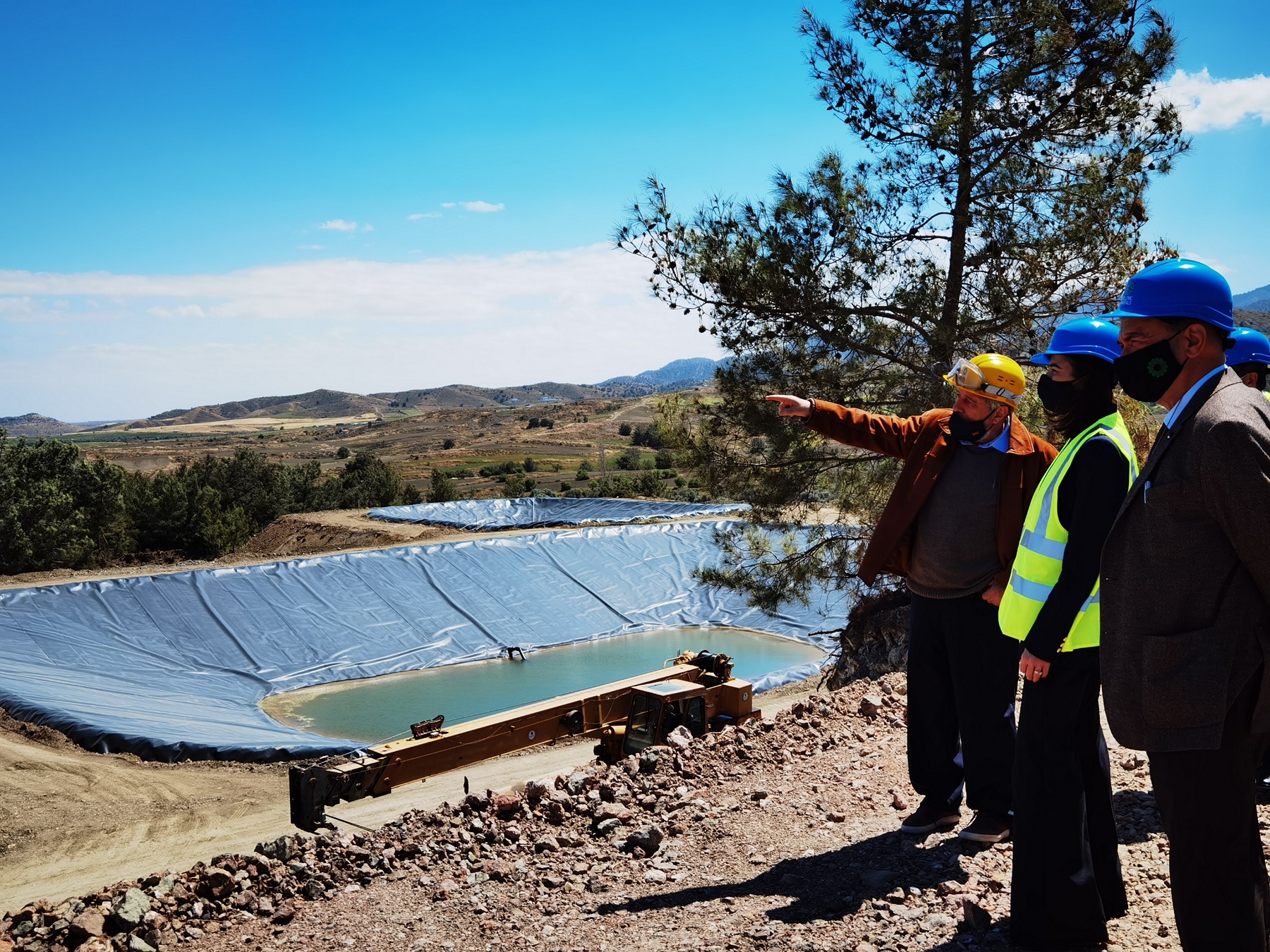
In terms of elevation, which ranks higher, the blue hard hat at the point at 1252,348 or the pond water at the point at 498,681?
the blue hard hat at the point at 1252,348

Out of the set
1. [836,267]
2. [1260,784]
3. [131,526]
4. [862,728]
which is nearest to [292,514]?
[131,526]

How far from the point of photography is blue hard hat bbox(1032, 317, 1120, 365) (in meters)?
2.66

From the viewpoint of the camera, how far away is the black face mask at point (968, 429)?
3318mm

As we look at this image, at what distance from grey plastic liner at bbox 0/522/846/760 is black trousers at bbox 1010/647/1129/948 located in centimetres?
833

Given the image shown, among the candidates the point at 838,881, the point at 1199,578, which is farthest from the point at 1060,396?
the point at 838,881

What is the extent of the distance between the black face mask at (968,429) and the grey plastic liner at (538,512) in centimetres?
2001

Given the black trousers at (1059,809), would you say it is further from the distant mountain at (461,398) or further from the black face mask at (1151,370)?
the distant mountain at (461,398)

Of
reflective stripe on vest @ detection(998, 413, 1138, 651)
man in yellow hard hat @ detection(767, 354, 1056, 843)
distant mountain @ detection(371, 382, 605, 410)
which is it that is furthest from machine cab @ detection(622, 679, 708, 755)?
distant mountain @ detection(371, 382, 605, 410)

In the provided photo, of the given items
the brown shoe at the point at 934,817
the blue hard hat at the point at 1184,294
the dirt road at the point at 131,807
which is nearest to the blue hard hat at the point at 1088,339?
the blue hard hat at the point at 1184,294

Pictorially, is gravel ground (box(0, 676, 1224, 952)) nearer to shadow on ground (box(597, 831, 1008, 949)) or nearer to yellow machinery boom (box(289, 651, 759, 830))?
shadow on ground (box(597, 831, 1008, 949))

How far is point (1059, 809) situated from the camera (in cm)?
256

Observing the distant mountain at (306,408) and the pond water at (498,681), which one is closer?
the pond water at (498,681)

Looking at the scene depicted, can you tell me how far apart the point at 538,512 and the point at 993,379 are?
2282 cm

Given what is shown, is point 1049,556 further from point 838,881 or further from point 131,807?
point 131,807
